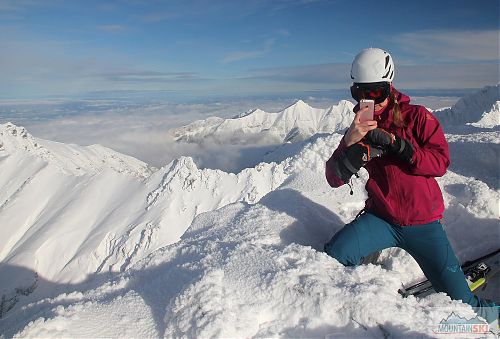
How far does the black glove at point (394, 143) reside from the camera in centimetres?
436

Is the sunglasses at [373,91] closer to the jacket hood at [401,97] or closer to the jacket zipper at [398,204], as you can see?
the jacket hood at [401,97]

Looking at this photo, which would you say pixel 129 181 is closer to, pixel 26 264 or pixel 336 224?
pixel 26 264

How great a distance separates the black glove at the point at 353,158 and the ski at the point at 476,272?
182 cm

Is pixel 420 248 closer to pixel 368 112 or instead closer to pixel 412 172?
pixel 412 172

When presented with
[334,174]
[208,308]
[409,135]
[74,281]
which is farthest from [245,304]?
[74,281]

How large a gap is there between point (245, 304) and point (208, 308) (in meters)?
0.38

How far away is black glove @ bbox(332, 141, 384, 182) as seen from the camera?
15.0 ft

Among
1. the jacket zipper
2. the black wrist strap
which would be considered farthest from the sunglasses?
the jacket zipper

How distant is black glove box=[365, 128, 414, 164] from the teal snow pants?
1.10 meters

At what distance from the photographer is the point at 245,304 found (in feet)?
12.7

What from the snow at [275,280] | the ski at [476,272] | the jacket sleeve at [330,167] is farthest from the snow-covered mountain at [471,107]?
the jacket sleeve at [330,167]

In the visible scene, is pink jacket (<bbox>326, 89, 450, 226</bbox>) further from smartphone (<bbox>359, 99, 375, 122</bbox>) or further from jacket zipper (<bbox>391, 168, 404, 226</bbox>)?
smartphone (<bbox>359, 99, 375, 122</bbox>)

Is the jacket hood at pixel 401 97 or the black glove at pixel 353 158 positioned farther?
the jacket hood at pixel 401 97

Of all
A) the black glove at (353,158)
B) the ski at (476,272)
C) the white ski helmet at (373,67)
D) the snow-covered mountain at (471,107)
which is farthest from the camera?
the snow-covered mountain at (471,107)
